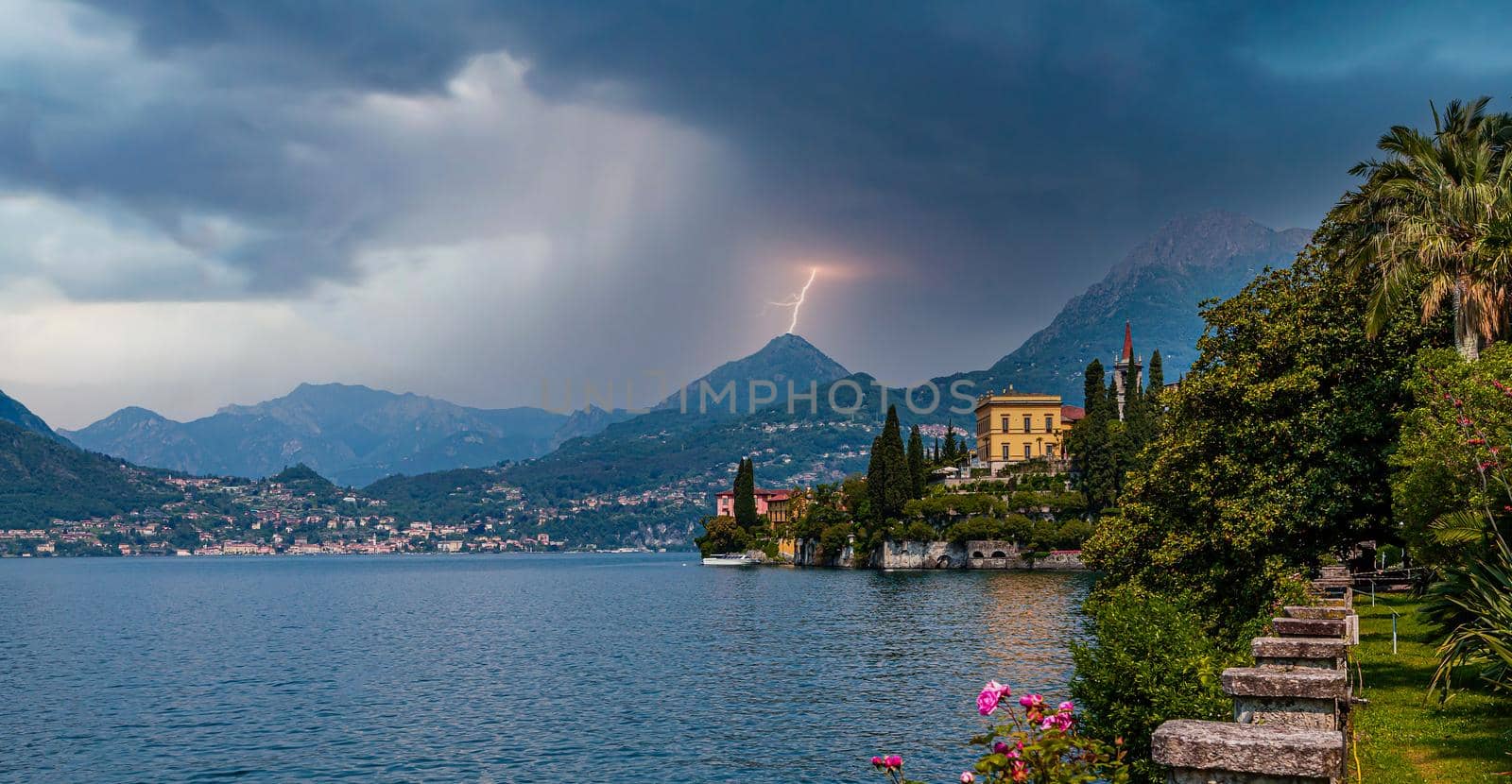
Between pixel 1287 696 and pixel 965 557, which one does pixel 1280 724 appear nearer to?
pixel 1287 696

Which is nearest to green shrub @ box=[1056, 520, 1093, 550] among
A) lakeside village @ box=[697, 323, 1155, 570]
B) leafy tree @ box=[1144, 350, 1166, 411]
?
lakeside village @ box=[697, 323, 1155, 570]

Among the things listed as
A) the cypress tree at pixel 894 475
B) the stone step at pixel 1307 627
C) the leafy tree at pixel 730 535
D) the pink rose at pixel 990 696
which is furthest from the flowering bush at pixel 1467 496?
the leafy tree at pixel 730 535

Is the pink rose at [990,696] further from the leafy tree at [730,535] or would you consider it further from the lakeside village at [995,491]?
the leafy tree at [730,535]

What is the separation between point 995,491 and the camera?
141750 mm

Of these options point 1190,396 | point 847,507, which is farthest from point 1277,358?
point 847,507

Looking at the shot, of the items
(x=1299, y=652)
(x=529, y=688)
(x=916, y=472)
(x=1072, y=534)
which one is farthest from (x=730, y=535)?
(x=1299, y=652)

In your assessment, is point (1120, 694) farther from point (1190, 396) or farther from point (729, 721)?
point (729, 721)

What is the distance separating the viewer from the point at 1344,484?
28375 millimetres

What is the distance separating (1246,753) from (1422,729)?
12460 mm

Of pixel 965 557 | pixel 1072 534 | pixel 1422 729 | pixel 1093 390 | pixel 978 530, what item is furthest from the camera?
pixel 965 557

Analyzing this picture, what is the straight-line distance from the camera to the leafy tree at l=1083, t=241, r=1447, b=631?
28500mm

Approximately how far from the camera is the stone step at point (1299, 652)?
13.5m

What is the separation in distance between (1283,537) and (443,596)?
102814 millimetres

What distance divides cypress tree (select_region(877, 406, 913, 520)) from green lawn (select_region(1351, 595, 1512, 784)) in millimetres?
112770
